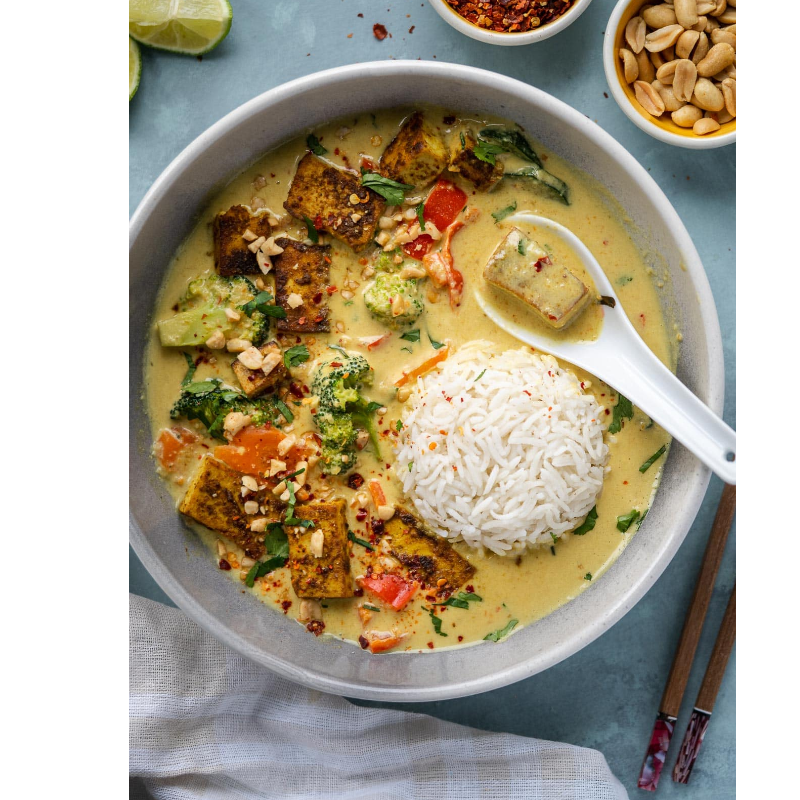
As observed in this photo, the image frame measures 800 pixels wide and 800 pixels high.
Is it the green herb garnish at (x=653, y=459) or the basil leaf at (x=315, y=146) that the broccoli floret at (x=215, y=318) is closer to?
the basil leaf at (x=315, y=146)

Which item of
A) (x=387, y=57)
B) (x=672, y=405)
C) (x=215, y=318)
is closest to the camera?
(x=672, y=405)

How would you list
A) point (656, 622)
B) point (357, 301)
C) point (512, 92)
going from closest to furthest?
point (512, 92) → point (357, 301) → point (656, 622)

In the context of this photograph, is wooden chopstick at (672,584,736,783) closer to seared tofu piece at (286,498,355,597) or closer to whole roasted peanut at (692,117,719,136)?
seared tofu piece at (286,498,355,597)

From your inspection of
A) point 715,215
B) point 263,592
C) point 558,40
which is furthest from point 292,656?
A: point 558,40

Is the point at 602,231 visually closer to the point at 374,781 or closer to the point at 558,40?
the point at 558,40

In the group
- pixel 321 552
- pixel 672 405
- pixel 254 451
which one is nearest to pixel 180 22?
pixel 254 451

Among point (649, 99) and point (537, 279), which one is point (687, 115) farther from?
point (537, 279)

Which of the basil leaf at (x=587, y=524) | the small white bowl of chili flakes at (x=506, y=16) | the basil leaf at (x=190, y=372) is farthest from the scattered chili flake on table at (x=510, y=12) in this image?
the basil leaf at (x=587, y=524)
